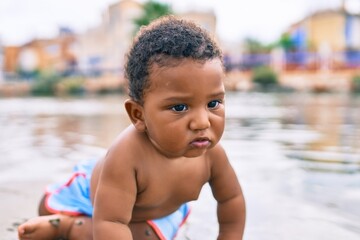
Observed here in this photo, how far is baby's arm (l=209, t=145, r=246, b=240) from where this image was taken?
1.75 metres

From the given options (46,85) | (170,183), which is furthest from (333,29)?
(170,183)

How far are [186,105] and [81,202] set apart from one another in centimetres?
73

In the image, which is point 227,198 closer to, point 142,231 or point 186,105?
point 142,231

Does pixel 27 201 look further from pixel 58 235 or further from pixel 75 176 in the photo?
pixel 58 235

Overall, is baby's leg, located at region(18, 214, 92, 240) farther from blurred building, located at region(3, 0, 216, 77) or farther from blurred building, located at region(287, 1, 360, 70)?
blurred building, located at region(3, 0, 216, 77)

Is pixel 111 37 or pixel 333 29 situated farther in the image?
pixel 111 37

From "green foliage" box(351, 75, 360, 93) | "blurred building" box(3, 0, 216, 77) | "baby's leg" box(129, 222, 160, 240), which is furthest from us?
"blurred building" box(3, 0, 216, 77)

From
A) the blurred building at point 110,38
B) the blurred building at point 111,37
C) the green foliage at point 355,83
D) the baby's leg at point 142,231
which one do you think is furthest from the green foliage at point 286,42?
the baby's leg at point 142,231

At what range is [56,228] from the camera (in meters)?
1.81

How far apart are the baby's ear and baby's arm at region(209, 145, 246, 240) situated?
32 cm

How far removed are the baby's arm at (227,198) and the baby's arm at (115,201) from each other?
0.35m

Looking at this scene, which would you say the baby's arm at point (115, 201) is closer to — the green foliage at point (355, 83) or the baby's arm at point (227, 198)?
the baby's arm at point (227, 198)

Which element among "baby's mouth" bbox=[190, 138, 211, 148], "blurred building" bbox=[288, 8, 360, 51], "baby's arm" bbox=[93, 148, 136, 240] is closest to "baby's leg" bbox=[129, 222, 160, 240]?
"baby's arm" bbox=[93, 148, 136, 240]

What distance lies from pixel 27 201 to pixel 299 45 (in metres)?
35.7
